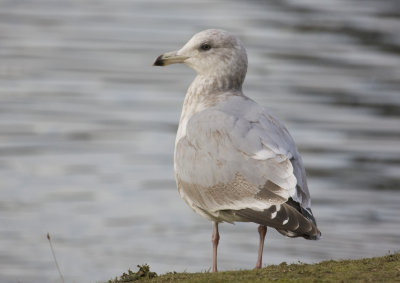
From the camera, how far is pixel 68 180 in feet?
54.1

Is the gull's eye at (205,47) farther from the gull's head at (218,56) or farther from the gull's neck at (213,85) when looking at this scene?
the gull's neck at (213,85)

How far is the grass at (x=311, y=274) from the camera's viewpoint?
7.02 meters

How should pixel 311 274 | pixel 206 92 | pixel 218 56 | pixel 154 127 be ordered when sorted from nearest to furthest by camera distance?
pixel 311 274 → pixel 206 92 → pixel 218 56 → pixel 154 127

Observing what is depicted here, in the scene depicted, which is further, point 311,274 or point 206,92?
point 206,92

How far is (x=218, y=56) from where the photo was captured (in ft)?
29.8

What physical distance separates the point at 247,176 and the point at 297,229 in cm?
66

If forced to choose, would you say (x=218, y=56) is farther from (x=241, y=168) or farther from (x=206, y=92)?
(x=241, y=168)

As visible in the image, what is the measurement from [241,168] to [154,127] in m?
11.1

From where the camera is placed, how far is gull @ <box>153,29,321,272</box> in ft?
24.2

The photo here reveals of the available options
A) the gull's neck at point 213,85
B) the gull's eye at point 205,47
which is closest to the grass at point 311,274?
the gull's neck at point 213,85

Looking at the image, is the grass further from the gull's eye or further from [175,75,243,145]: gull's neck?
the gull's eye

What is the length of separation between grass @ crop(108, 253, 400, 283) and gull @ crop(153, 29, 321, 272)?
266mm

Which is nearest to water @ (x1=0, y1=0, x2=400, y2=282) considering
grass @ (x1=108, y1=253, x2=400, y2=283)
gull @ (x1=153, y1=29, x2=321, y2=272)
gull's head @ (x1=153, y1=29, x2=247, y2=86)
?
gull's head @ (x1=153, y1=29, x2=247, y2=86)

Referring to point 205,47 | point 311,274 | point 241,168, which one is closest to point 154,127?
point 205,47
